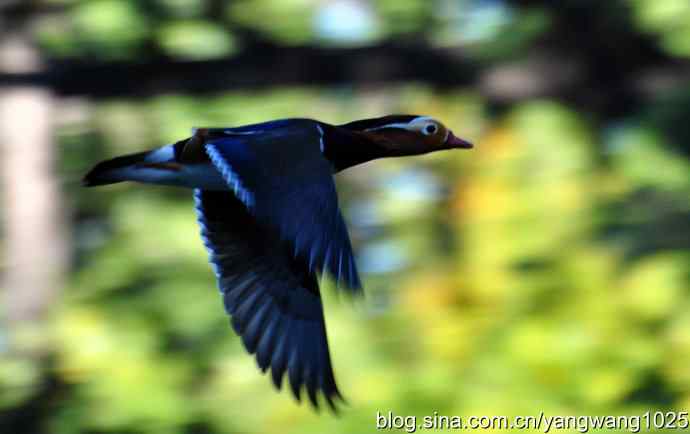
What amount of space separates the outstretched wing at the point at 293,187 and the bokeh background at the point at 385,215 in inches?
38.2

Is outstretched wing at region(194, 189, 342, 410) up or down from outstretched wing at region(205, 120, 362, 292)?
down

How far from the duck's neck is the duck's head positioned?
0.05 feet

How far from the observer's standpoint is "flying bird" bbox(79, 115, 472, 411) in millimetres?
3605

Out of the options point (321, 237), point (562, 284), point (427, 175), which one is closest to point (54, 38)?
point (427, 175)

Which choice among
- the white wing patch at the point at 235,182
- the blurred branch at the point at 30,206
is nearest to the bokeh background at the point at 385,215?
the blurred branch at the point at 30,206

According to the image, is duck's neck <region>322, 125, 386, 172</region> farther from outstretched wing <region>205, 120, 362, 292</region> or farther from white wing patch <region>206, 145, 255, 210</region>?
white wing patch <region>206, 145, 255, 210</region>

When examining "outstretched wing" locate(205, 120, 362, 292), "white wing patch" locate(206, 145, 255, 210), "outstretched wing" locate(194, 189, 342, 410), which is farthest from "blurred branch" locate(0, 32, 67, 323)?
"white wing patch" locate(206, 145, 255, 210)

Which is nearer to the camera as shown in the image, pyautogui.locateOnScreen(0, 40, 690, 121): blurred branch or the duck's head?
the duck's head

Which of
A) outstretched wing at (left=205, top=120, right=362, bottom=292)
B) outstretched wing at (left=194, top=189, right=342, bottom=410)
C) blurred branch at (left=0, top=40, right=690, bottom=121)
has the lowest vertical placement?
outstretched wing at (left=194, top=189, right=342, bottom=410)

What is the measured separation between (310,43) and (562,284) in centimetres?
136

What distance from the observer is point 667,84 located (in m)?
5.54

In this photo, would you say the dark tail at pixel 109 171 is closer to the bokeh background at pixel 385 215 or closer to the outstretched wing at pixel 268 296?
the outstretched wing at pixel 268 296

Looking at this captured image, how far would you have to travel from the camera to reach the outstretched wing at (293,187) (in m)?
3.54

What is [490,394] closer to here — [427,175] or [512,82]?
[427,175]
